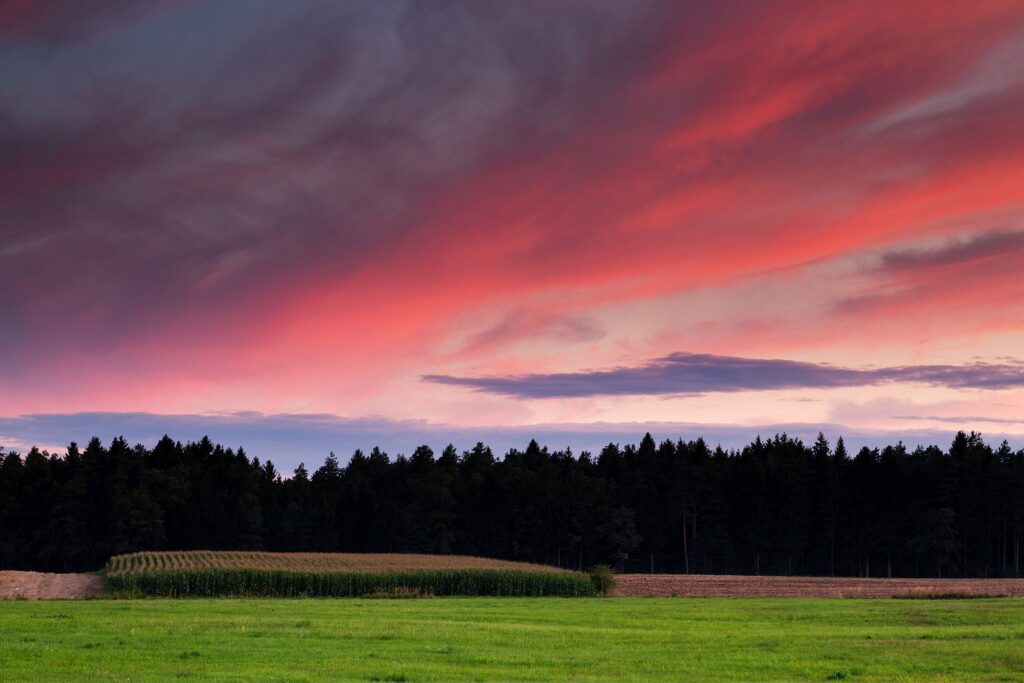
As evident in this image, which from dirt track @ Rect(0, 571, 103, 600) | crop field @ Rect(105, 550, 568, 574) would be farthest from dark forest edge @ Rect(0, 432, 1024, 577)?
dirt track @ Rect(0, 571, 103, 600)

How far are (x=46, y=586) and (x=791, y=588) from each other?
204ft

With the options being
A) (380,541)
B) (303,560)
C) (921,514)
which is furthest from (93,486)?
(921,514)

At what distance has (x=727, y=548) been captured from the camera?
147 metres

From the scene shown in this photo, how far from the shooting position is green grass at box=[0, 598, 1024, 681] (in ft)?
85.5

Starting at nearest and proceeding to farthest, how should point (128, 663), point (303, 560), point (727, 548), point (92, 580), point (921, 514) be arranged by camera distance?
1. point (128, 663)
2. point (92, 580)
3. point (303, 560)
4. point (921, 514)
5. point (727, 548)

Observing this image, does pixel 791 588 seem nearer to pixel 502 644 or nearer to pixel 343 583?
pixel 343 583

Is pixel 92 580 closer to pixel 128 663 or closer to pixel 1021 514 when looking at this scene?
pixel 128 663

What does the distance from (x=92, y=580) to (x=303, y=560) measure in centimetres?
2105

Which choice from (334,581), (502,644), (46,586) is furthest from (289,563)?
(502,644)

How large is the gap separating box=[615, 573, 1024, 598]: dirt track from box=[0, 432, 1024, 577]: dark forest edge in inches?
1787

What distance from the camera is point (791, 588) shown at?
269ft

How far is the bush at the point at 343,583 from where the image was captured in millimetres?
73375

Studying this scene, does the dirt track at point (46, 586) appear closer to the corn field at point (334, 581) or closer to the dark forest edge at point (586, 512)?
the corn field at point (334, 581)

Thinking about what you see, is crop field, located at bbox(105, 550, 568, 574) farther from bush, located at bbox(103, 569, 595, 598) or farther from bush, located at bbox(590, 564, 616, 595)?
bush, located at bbox(590, 564, 616, 595)
